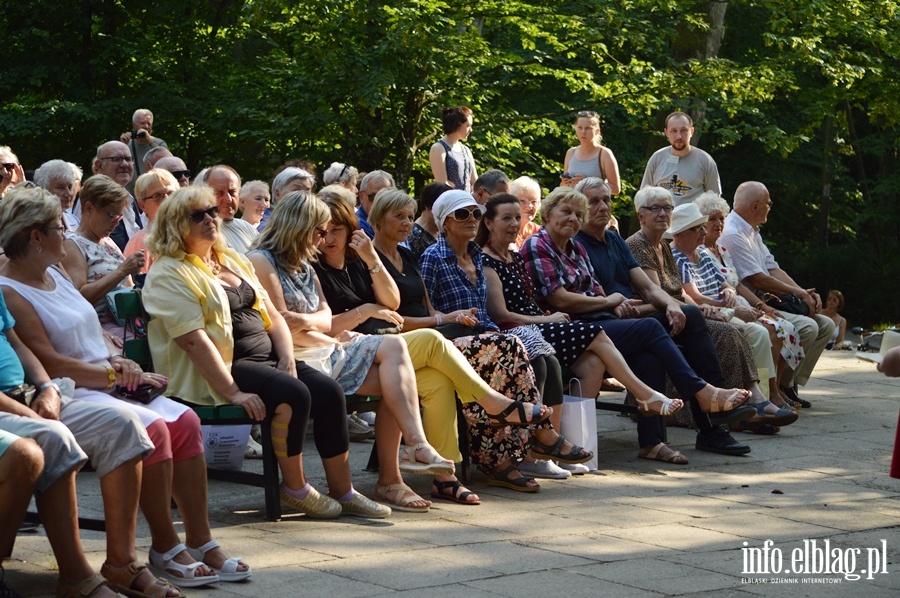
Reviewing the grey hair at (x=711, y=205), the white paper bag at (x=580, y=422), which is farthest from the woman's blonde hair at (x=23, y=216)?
the grey hair at (x=711, y=205)

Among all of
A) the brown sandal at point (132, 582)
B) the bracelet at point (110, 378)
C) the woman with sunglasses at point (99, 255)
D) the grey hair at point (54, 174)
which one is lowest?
the brown sandal at point (132, 582)

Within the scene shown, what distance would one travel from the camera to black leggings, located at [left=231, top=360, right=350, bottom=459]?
5.48 m

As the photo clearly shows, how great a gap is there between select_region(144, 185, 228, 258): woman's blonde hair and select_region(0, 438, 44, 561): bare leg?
1.51m

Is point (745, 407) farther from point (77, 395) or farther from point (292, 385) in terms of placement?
point (77, 395)

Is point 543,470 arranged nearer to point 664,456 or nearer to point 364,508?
point 664,456

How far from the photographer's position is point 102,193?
20.0 feet

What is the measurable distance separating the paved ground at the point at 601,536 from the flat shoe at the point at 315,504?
53 mm

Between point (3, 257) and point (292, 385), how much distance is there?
132cm

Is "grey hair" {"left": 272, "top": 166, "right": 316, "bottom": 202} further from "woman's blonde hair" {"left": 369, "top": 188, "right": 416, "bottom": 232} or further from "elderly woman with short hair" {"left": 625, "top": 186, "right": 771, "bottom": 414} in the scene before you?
"elderly woman with short hair" {"left": 625, "top": 186, "right": 771, "bottom": 414}

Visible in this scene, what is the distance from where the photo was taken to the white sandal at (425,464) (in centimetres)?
598

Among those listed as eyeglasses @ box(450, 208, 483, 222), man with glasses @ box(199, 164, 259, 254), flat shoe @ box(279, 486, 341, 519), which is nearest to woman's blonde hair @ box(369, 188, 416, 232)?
eyeglasses @ box(450, 208, 483, 222)

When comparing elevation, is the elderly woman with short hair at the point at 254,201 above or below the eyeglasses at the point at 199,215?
above

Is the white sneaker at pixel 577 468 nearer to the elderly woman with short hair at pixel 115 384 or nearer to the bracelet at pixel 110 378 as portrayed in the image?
the elderly woman with short hair at pixel 115 384

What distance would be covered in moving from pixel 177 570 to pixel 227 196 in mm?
3166
